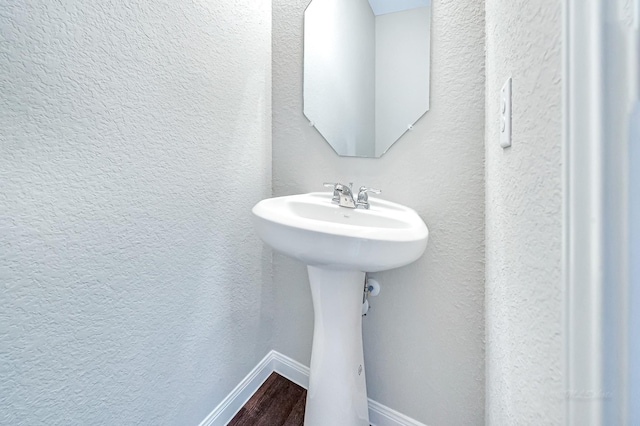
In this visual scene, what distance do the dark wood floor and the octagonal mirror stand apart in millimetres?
1042

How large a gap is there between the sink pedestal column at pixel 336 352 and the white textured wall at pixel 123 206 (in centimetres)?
39

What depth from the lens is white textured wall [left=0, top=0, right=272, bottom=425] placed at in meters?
0.60

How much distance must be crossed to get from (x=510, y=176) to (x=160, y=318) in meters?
0.97

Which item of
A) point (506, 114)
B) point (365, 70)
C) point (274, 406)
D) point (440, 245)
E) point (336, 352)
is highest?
point (365, 70)

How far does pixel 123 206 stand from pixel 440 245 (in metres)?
0.94

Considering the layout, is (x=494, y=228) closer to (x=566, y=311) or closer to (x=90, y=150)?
(x=566, y=311)

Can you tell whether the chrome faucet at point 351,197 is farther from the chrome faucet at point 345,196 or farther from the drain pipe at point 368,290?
the drain pipe at point 368,290

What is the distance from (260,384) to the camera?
1300 mm

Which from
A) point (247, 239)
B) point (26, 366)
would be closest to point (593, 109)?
point (26, 366)

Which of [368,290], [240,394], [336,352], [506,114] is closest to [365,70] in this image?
[506,114]

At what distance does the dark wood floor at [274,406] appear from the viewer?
1123 mm

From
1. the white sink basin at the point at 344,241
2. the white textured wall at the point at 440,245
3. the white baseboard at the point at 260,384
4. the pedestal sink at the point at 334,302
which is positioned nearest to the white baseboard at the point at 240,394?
the white baseboard at the point at 260,384

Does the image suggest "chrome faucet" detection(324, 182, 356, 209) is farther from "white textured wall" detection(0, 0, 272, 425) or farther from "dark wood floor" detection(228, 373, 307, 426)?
"dark wood floor" detection(228, 373, 307, 426)

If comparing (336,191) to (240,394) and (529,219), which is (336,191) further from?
(240,394)
